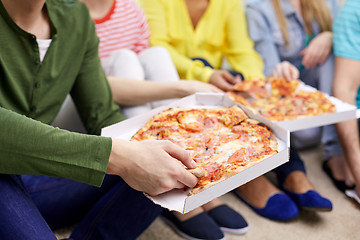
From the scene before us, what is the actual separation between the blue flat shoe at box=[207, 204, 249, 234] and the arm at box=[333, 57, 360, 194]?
0.45 meters

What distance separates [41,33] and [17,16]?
3.1 inches

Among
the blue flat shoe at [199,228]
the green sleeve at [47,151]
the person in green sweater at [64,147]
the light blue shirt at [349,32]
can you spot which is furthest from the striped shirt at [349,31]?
the green sleeve at [47,151]

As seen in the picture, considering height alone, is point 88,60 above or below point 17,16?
below

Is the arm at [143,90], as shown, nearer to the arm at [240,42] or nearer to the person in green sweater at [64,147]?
the person in green sweater at [64,147]

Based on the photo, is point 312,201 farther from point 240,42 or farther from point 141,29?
point 141,29

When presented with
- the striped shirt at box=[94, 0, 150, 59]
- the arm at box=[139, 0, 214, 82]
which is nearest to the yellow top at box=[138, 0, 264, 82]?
the arm at box=[139, 0, 214, 82]

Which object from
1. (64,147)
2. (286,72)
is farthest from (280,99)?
(64,147)

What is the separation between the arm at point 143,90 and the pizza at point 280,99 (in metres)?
0.17

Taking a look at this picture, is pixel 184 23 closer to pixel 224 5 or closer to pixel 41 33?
pixel 224 5

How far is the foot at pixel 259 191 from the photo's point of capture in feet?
4.74

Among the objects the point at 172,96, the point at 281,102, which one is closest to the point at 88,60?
the point at 172,96

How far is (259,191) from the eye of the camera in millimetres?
1468

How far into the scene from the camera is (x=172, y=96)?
4.26 ft

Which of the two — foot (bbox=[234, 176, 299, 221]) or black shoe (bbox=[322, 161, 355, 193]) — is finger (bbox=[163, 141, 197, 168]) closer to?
foot (bbox=[234, 176, 299, 221])
